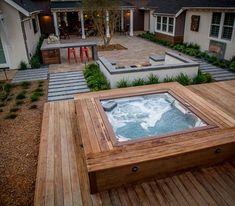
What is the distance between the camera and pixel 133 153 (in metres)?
3.54

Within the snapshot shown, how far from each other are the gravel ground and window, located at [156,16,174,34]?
12.0m

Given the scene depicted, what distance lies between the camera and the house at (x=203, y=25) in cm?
1073

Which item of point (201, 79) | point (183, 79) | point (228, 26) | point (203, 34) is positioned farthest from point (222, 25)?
point (183, 79)

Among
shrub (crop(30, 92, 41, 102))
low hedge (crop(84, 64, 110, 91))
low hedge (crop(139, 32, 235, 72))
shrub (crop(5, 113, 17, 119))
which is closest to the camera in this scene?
shrub (crop(5, 113, 17, 119))

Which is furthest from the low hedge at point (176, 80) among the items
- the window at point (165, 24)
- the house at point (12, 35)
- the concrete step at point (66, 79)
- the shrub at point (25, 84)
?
the window at point (165, 24)

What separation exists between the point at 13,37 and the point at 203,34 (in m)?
10.2

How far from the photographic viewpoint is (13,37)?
10195mm

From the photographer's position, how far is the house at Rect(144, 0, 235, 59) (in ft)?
35.2

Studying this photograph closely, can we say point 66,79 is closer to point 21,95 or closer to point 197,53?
point 21,95

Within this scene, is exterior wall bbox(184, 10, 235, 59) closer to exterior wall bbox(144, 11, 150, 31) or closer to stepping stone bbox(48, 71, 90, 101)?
stepping stone bbox(48, 71, 90, 101)

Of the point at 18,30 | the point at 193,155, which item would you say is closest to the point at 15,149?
the point at 193,155

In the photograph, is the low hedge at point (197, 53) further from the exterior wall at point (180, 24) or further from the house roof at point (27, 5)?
the house roof at point (27, 5)

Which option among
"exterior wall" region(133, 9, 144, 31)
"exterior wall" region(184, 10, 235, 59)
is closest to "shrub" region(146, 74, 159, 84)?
"exterior wall" region(184, 10, 235, 59)

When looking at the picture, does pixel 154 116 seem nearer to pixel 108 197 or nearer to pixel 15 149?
pixel 108 197
